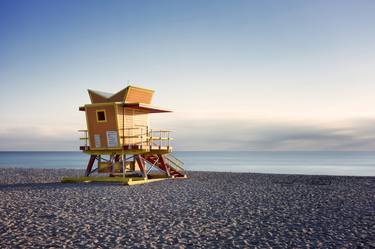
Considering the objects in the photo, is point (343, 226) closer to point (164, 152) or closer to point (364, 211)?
point (364, 211)

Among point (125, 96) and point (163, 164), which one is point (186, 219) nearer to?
point (125, 96)

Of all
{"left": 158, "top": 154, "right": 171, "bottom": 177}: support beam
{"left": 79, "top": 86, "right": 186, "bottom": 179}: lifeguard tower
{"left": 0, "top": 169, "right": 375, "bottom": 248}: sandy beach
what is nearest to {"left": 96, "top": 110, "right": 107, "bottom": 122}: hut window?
{"left": 79, "top": 86, "right": 186, "bottom": 179}: lifeguard tower

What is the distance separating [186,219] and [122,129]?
15.1 m

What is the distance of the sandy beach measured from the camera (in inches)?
456

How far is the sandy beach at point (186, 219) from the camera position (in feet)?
38.0

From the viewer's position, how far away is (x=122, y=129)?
2880 cm

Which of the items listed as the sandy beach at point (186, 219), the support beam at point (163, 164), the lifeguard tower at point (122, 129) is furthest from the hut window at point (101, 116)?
the sandy beach at point (186, 219)

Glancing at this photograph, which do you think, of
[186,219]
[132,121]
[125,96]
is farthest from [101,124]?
[186,219]

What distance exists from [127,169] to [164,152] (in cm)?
305

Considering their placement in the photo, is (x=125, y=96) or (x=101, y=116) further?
(x=101, y=116)

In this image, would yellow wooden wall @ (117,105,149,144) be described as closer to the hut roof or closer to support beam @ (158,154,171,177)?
the hut roof

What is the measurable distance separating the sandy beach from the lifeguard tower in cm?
632

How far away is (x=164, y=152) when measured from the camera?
31.0 meters

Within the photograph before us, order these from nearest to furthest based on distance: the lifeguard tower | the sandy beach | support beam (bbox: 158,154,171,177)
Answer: the sandy beach, the lifeguard tower, support beam (bbox: 158,154,171,177)
